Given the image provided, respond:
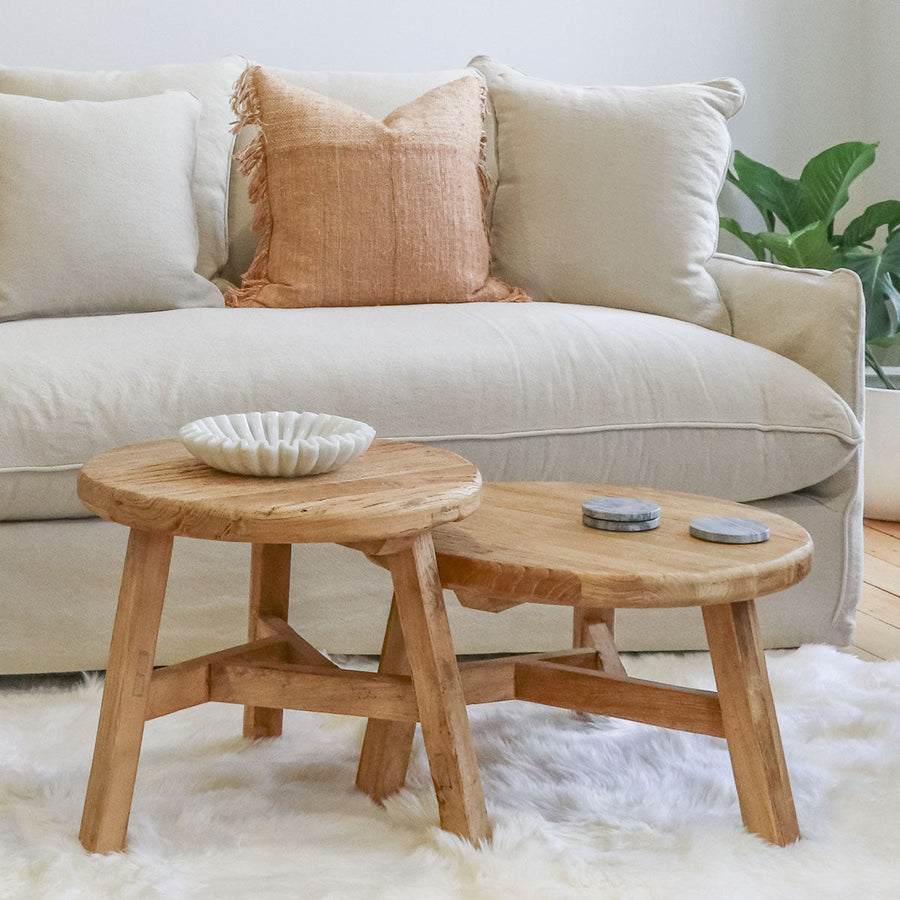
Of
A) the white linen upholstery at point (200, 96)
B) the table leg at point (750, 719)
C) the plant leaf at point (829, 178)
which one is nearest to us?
the table leg at point (750, 719)

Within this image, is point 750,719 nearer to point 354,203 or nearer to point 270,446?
point 270,446

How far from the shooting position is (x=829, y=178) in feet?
8.70

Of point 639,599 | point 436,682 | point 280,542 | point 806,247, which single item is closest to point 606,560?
point 639,599

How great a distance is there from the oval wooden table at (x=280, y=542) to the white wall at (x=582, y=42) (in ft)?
5.47

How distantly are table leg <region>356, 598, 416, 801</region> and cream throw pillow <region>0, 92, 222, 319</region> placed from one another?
3.26 feet

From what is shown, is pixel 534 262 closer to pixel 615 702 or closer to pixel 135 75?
pixel 135 75

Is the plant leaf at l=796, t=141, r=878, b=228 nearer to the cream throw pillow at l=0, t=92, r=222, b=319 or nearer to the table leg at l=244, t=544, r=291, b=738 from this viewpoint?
the cream throw pillow at l=0, t=92, r=222, b=319

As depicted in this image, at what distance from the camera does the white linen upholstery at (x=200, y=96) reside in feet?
7.06

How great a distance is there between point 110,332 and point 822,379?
3.58ft

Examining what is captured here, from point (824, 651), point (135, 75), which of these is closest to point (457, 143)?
point (135, 75)

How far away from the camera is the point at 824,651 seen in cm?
172

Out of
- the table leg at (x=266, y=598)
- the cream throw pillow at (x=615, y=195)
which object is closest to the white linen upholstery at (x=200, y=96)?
the cream throw pillow at (x=615, y=195)

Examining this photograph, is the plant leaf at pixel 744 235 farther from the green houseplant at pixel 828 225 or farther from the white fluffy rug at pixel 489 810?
the white fluffy rug at pixel 489 810

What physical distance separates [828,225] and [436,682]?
6.69ft
